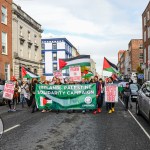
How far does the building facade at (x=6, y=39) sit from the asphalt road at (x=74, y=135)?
2373 cm

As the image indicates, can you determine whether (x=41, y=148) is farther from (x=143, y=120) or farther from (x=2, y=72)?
(x=2, y=72)

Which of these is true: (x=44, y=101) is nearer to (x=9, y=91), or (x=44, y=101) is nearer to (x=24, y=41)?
(x=9, y=91)

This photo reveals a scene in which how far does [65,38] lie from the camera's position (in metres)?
82.9

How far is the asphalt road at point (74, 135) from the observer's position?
7.14m

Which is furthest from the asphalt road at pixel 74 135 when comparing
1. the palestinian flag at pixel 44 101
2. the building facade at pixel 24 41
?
the building facade at pixel 24 41

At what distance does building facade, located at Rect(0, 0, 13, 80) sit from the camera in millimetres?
33938

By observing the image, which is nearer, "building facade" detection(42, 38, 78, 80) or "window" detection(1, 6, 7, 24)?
"window" detection(1, 6, 7, 24)

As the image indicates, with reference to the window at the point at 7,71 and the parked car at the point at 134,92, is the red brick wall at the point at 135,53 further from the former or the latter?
the parked car at the point at 134,92

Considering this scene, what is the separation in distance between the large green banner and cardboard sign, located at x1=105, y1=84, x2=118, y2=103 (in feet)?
2.39

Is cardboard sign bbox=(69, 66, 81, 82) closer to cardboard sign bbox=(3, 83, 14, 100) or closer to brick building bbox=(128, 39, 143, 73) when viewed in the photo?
cardboard sign bbox=(3, 83, 14, 100)

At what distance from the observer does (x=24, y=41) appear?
4191cm

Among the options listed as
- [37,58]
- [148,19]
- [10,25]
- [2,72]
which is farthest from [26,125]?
[148,19]

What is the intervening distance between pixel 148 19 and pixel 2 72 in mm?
27546

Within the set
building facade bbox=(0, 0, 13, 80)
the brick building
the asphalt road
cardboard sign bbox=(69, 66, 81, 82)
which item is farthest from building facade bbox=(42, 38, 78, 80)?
the asphalt road
